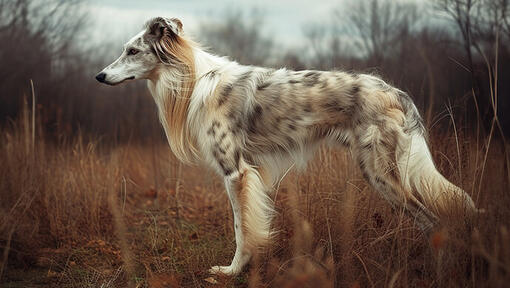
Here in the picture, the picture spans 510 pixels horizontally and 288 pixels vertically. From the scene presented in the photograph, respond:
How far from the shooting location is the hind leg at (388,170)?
3291 mm

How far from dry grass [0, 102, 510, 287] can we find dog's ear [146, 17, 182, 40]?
56.0 inches

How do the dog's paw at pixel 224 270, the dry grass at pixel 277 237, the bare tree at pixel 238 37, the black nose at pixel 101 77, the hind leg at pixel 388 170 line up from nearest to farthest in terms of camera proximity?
the dry grass at pixel 277 237
the hind leg at pixel 388 170
the dog's paw at pixel 224 270
the black nose at pixel 101 77
the bare tree at pixel 238 37

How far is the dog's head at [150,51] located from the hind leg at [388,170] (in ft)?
5.92

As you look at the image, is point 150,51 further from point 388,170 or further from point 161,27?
point 388,170

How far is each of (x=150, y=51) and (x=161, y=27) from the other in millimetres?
237

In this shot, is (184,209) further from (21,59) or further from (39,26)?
(39,26)

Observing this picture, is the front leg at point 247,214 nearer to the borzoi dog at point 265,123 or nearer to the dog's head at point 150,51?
the borzoi dog at point 265,123

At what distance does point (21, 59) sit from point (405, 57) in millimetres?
6922

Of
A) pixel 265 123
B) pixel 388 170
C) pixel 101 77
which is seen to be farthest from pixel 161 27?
pixel 388 170

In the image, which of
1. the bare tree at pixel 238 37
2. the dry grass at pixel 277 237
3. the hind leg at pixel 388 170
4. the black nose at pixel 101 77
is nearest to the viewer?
the dry grass at pixel 277 237

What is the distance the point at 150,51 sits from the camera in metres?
4.01

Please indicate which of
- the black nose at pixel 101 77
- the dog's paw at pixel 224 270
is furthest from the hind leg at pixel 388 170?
the black nose at pixel 101 77

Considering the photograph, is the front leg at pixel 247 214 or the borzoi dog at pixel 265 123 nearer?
the borzoi dog at pixel 265 123

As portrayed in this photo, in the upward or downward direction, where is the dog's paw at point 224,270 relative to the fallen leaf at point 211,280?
downward
